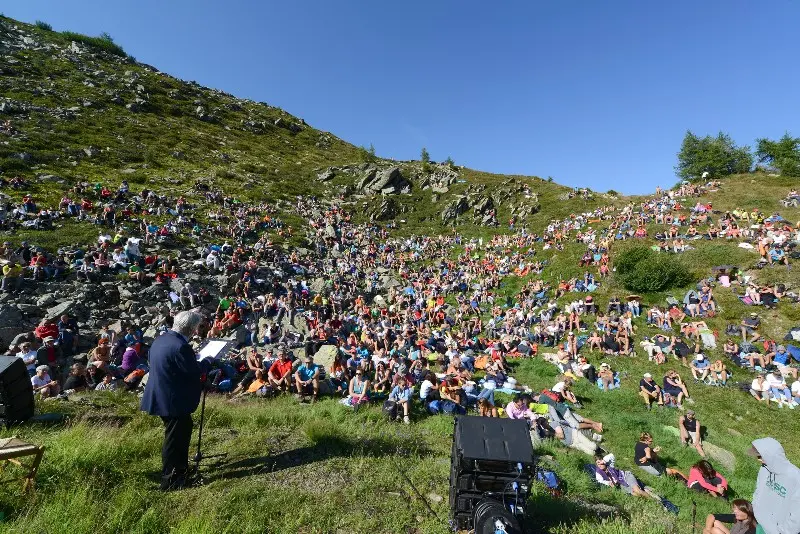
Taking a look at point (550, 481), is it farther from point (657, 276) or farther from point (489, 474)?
point (657, 276)

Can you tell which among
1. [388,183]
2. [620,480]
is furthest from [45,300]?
[388,183]

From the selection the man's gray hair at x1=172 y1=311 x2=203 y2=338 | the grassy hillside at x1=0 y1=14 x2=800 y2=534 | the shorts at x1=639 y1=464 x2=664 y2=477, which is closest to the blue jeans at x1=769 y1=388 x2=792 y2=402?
the grassy hillside at x1=0 y1=14 x2=800 y2=534

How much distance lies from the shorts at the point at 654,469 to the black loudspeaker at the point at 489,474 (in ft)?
18.9

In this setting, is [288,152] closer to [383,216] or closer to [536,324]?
[383,216]

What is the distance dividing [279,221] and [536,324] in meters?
24.9

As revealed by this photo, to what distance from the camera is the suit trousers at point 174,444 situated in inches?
179

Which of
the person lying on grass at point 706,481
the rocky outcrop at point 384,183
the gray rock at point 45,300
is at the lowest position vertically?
the person lying on grass at point 706,481

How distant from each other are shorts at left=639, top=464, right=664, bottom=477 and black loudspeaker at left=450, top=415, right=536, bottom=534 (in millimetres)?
5758

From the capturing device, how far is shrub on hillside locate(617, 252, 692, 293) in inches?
726

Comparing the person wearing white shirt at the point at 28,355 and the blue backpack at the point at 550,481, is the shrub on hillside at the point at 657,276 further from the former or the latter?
the person wearing white shirt at the point at 28,355

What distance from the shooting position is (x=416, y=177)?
181 feet

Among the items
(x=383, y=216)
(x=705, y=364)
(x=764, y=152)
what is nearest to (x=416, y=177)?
(x=383, y=216)

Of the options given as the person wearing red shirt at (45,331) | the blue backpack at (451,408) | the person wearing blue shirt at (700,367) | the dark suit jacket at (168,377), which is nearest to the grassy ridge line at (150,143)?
the person wearing red shirt at (45,331)

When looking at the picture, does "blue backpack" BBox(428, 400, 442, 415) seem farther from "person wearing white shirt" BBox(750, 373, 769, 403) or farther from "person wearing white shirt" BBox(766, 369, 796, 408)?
"person wearing white shirt" BBox(766, 369, 796, 408)
